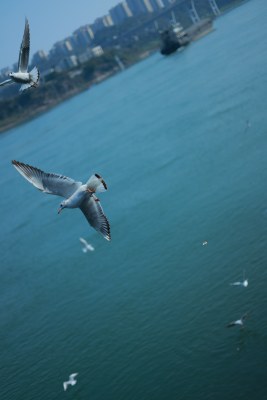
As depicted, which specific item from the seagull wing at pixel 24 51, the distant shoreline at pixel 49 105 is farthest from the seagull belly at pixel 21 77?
the distant shoreline at pixel 49 105

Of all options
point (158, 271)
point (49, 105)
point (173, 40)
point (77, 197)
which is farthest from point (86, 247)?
point (49, 105)

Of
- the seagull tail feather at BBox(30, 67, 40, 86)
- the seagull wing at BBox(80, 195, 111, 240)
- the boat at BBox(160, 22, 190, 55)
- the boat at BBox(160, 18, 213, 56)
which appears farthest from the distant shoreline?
the seagull wing at BBox(80, 195, 111, 240)

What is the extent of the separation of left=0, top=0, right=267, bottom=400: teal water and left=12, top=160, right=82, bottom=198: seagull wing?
7974 mm

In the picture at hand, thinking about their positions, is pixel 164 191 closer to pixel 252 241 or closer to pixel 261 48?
pixel 252 241

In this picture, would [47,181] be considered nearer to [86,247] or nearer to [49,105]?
[86,247]

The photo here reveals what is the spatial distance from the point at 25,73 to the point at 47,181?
151 cm

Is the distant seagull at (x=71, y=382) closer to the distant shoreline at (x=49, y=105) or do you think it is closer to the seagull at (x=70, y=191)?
the seagull at (x=70, y=191)

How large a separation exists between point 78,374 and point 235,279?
217 inches

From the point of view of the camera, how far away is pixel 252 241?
18812 mm

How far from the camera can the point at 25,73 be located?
788 centimetres

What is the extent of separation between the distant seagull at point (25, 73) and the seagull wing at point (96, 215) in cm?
173

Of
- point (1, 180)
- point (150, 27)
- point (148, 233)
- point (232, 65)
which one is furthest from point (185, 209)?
point (150, 27)

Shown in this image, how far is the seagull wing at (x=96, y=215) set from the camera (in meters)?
7.70

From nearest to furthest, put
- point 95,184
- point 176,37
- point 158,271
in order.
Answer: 1. point 95,184
2. point 158,271
3. point 176,37
